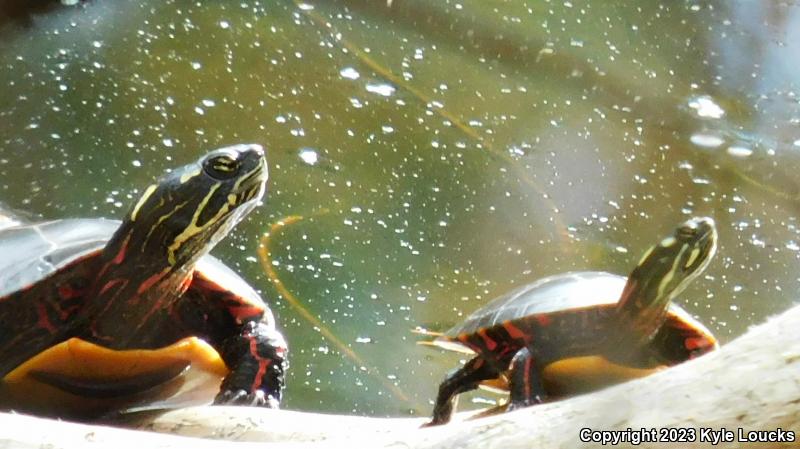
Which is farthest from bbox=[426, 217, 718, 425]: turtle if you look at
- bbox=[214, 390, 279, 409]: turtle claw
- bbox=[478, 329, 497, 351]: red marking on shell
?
bbox=[214, 390, 279, 409]: turtle claw

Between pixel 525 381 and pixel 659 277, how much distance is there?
20 centimetres

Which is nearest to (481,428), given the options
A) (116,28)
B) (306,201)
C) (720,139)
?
(306,201)

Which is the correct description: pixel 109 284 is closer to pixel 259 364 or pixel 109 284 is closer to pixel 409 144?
pixel 259 364

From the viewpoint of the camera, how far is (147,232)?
3.50 feet

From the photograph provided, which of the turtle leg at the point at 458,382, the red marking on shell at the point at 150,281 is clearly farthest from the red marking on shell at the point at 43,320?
the turtle leg at the point at 458,382

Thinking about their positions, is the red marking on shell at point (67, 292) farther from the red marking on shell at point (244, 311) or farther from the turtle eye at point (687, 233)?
the turtle eye at point (687, 233)

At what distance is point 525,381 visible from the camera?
1.00m

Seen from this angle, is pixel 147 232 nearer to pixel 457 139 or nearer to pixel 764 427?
pixel 764 427

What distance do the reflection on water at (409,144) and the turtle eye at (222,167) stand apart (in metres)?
0.67

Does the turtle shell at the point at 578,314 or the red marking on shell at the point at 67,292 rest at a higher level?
the turtle shell at the point at 578,314

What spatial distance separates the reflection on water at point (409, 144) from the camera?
1891 mm

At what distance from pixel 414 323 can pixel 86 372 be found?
2.76 ft

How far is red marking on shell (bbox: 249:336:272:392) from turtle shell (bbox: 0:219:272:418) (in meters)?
0.06

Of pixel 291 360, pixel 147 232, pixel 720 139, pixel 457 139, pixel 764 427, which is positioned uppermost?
pixel 764 427
